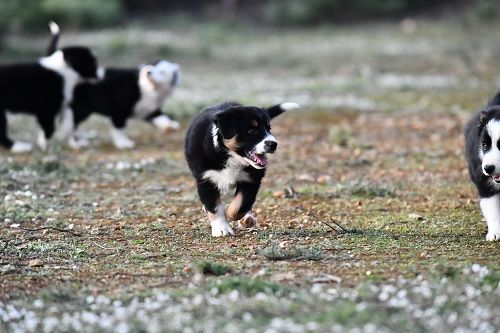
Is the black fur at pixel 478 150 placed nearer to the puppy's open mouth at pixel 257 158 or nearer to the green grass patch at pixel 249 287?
the puppy's open mouth at pixel 257 158

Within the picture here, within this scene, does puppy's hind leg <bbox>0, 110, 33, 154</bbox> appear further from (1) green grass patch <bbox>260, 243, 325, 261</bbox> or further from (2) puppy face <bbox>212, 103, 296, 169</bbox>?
(1) green grass patch <bbox>260, 243, 325, 261</bbox>

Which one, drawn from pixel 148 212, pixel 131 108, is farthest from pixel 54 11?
pixel 148 212

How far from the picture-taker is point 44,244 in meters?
6.76

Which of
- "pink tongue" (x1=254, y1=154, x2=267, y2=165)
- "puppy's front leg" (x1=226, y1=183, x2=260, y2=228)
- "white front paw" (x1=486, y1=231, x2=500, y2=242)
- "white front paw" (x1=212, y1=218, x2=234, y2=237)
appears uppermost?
"pink tongue" (x1=254, y1=154, x2=267, y2=165)

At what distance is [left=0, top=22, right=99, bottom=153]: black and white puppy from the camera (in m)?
11.5

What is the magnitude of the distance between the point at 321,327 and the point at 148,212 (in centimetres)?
389

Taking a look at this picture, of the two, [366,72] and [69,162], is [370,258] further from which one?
[366,72]

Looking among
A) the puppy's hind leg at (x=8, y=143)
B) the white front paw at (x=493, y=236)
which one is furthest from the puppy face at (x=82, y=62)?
the white front paw at (x=493, y=236)

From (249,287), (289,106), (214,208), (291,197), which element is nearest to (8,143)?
(291,197)

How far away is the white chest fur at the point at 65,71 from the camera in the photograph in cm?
1185

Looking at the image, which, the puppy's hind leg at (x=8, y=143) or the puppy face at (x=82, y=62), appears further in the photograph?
the puppy face at (x=82, y=62)

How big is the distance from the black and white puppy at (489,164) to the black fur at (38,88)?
6.25 meters

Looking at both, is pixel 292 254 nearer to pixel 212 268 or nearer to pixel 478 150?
pixel 212 268

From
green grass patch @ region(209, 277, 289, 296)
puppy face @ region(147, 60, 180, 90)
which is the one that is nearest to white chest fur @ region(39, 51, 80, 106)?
puppy face @ region(147, 60, 180, 90)
